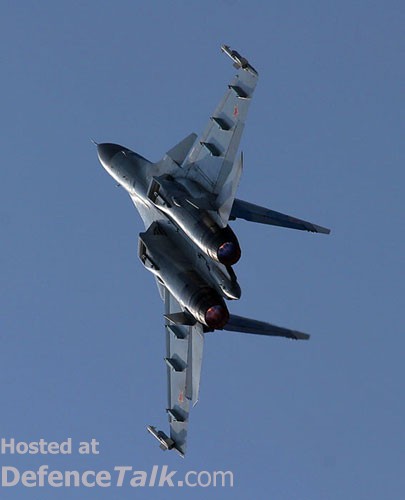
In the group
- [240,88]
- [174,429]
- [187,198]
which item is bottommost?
[174,429]

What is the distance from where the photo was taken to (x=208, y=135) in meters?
39.4


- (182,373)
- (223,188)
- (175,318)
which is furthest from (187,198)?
(182,373)

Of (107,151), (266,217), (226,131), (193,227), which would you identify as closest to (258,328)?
(266,217)

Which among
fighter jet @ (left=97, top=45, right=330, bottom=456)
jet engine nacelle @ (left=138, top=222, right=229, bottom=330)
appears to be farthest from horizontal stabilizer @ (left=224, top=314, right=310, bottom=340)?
jet engine nacelle @ (left=138, top=222, right=229, bottom=330)

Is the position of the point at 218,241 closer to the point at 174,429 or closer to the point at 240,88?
the point at 240,88

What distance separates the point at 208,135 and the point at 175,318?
5089 millimetres

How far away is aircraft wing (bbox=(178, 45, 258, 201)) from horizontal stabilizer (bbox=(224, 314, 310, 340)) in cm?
438

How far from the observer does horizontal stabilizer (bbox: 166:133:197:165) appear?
4088cm

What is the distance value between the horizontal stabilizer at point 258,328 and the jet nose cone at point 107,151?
6146 mm

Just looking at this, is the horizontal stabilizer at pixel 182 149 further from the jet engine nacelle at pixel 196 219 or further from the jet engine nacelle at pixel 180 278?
the jet engine nacelle at pixel 180 278

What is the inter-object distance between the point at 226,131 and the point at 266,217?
3.75 meters

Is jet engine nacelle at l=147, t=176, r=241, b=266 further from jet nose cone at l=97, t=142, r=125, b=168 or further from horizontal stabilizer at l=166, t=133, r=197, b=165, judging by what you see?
jet nose cone at l=97, t=142, r=125, b=168

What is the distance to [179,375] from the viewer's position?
142 ft

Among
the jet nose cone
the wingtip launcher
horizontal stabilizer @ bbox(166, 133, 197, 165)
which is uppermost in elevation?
the jet nose cone
